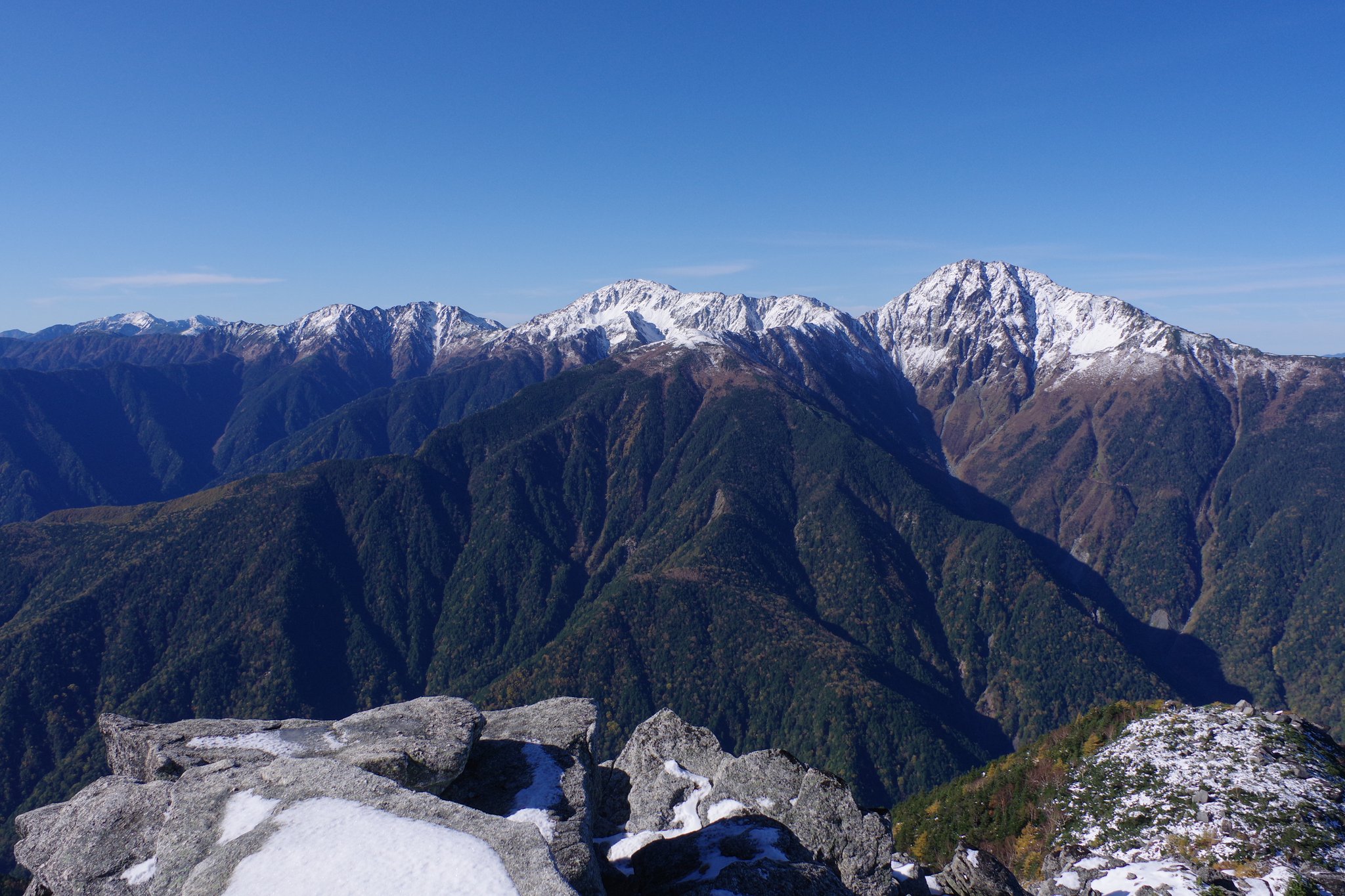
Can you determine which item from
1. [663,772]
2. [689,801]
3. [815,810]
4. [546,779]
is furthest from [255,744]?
[815,810]

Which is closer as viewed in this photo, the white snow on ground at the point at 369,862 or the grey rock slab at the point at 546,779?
the white snow on ground at the point at 369,862

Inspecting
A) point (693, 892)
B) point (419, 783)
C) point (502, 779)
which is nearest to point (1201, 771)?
point (693, 892)

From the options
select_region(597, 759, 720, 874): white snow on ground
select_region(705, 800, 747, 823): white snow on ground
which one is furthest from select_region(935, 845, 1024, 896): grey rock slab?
select_region(597, 759, 720, 874): white snow on ground

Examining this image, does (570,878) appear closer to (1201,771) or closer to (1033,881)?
(1033,881)

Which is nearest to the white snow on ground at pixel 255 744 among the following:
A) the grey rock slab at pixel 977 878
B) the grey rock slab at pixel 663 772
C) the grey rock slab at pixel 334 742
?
the grey rock slab at pixel 334 742

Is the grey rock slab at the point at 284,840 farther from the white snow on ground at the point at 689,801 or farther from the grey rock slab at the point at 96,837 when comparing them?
the white snow on ground at the point at 689,801

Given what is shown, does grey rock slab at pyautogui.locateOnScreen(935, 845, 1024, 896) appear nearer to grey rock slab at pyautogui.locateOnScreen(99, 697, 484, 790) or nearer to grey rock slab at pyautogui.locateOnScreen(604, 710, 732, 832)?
grey rock slab at pyautogui.locateOnScreen(604, 710, 732, 832)
